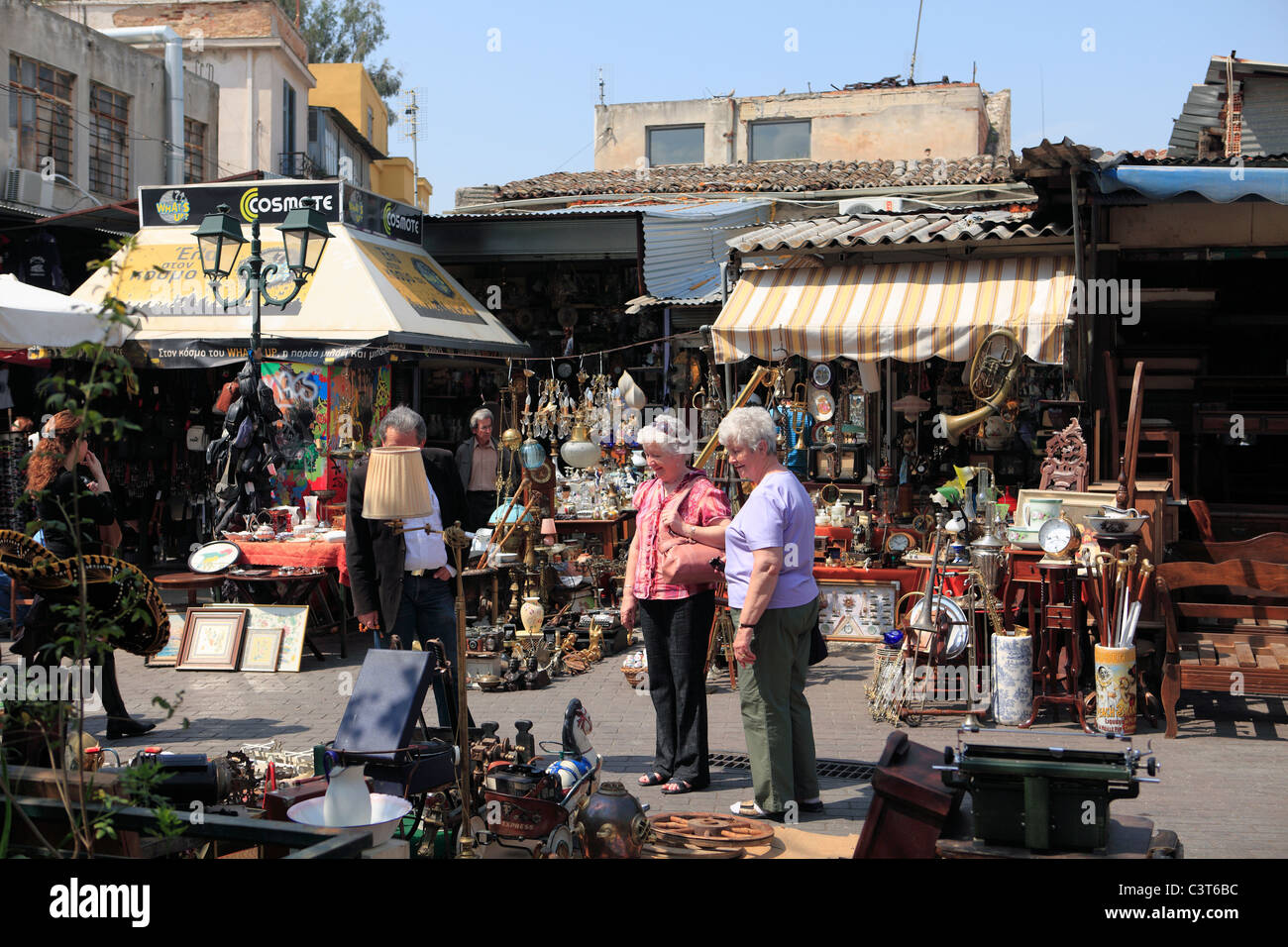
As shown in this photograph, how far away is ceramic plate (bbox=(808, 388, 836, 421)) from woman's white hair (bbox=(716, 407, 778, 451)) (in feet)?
17.6

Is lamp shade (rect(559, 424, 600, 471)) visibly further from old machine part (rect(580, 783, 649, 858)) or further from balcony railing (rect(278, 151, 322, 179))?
balcony railing (rect(278, 151, 322, 179))

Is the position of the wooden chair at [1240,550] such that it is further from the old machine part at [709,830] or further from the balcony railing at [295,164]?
the balcony railing at [295,164]

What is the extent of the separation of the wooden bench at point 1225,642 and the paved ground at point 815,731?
35 cm

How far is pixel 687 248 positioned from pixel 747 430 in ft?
33.3

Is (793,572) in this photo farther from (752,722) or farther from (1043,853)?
(1043,853)

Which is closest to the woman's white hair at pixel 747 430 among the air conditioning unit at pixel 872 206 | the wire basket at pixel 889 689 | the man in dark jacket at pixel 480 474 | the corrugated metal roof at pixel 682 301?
the wire basket at pixel 889 689

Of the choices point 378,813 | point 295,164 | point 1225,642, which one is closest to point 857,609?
point 1225,642

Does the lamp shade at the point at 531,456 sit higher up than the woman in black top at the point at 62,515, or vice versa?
the lamp shade at the point at 531,456

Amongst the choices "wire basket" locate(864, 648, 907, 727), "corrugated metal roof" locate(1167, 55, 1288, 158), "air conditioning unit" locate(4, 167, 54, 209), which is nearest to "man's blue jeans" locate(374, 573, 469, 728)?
"wire basket" locate(864, 648, 907, 727)

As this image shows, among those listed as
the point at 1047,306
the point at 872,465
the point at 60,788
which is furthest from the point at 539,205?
the point at 60,788

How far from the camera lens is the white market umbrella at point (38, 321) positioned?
368 inches

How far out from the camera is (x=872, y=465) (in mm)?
11289

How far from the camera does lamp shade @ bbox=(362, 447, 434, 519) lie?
16.0ft
